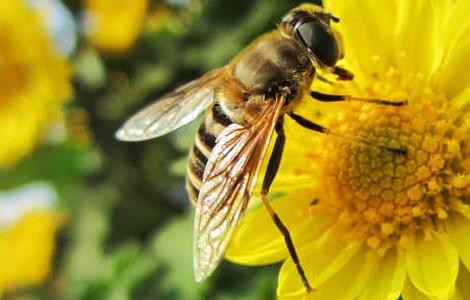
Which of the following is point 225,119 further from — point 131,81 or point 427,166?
point 131,81

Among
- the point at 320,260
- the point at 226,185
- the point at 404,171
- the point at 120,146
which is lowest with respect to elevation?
the point at 120,146

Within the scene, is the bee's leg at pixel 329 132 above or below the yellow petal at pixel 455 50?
below

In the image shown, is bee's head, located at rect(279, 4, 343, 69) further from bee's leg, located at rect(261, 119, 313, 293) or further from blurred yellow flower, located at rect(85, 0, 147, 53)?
blurred yellow flower, located at rect(85, 0, 147, 53)

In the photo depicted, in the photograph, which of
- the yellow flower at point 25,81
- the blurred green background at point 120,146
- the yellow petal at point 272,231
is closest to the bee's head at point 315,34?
the yellow petal at point 272,231

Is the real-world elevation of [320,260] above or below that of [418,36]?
below

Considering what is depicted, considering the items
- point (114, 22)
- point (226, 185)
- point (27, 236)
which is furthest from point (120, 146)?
point (226, 185)

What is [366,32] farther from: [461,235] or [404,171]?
[461,235]

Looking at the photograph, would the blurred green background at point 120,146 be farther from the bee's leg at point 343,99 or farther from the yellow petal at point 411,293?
the yellow petal at point 411,293
